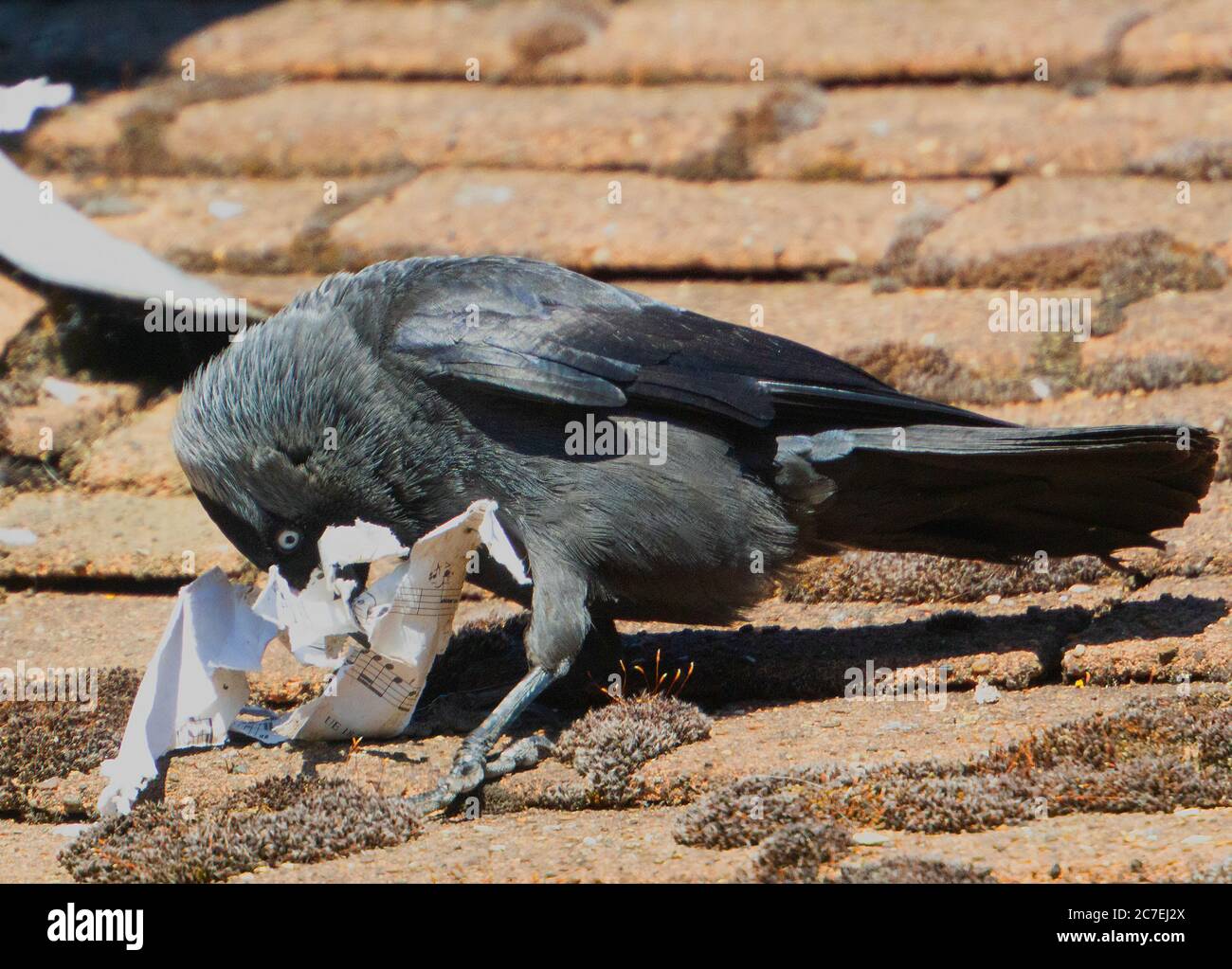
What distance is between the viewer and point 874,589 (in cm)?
451

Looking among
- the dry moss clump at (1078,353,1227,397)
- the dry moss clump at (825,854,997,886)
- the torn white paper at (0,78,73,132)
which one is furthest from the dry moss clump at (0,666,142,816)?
the torn white paper at (0,78,73,132)

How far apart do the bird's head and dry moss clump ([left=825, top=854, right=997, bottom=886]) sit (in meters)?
1.77

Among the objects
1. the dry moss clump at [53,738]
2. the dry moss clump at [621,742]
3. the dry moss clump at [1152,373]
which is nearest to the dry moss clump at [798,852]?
the dry moss clump at [621,742]

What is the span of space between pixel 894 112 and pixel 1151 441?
291 cm

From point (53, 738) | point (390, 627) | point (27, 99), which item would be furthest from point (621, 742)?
point (27, 99)

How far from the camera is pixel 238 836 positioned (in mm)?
3232

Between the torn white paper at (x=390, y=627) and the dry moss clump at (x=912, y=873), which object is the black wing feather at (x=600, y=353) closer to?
the torn white paper at (x=390, y=627)

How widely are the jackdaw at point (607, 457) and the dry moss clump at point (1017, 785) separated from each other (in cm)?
83

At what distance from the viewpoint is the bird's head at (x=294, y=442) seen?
411cm

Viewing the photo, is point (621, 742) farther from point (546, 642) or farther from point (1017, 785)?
point (1017, 785)

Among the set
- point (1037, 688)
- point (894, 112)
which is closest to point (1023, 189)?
point (894, 112)

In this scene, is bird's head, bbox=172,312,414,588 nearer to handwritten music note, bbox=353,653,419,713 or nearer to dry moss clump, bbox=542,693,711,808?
handwritten music note, bbox=353,653,419,713

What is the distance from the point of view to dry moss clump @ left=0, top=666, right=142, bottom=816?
3.77 metres

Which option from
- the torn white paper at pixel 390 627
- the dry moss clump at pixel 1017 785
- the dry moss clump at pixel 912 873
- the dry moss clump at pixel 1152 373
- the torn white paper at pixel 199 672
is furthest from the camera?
the dry moss clump at pixel 1152 373
